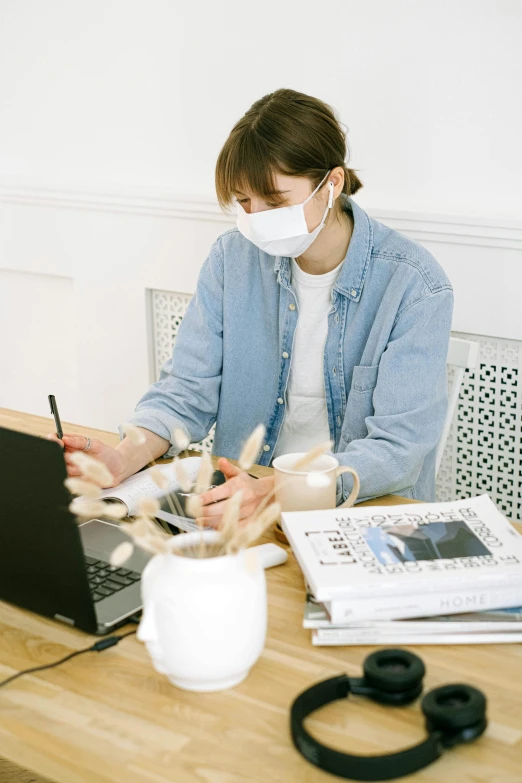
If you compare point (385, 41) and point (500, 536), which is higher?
point (385, 41)

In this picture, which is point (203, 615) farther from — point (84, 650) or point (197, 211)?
point (197, 211)

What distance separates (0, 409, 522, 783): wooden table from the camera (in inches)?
32.3

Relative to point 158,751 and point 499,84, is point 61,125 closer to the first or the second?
point 499,84

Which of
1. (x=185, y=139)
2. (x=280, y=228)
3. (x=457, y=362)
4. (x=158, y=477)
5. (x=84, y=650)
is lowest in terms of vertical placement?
(x=84, y=650)

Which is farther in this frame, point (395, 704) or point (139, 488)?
point (139, 488)

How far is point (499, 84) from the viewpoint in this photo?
1.96 metres

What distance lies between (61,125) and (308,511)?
1964 millimetres

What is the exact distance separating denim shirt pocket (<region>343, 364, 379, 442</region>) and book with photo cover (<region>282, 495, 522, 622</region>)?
0.44 metres

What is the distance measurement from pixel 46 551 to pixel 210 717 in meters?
0.25

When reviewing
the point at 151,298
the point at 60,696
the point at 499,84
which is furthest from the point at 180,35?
the point at 60,696

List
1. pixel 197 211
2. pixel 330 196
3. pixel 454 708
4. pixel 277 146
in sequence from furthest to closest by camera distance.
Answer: pixel 197 211 → pixel 330 196 → pixel 277 146 → pixel 454 708

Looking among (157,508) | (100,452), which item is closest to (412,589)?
(157,508)

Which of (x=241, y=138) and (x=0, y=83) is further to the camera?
(x=0, y=83)

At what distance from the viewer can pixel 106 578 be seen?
1.14m
